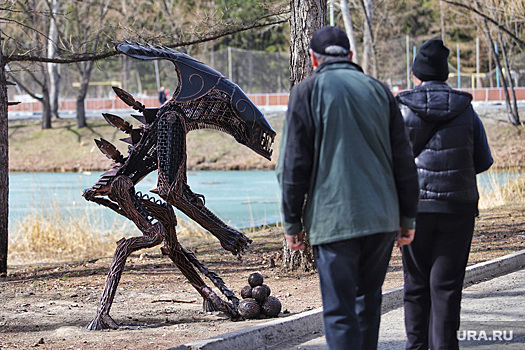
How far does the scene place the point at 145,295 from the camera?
7789 mm

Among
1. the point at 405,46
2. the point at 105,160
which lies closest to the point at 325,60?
the point at 105,160

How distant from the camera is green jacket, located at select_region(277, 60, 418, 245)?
373cm

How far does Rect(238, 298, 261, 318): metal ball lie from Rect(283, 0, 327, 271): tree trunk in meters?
2.35

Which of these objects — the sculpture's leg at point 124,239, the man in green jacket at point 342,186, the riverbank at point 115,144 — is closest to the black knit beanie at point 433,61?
the man in green jacket at point 342,186

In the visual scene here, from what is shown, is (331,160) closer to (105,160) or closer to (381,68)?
(105,160)

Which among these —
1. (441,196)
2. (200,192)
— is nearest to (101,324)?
(441,196)

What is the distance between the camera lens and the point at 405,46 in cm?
4347

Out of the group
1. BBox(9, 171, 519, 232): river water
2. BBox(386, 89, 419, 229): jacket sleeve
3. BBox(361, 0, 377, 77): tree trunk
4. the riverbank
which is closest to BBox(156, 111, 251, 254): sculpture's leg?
BBox(386, 89, 419, 229): jacket sleeve

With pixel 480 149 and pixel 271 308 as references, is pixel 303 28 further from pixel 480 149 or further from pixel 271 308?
pixel 480 149

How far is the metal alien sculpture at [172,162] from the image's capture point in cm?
629

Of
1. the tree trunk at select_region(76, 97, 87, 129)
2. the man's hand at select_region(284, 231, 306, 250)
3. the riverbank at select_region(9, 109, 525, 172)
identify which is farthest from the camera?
the tree trunk at select_region(76, 97, 87, 129)

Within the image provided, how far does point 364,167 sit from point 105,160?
3298 cm

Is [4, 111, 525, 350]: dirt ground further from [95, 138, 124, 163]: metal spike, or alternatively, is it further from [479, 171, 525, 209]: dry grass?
[479, 171, 525, 209]: dry grass

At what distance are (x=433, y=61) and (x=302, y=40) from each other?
13.4ft
